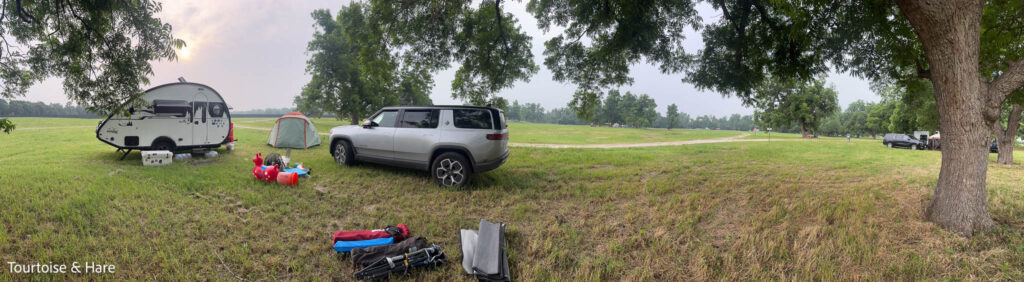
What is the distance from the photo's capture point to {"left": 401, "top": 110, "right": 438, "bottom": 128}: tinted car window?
7241 mm

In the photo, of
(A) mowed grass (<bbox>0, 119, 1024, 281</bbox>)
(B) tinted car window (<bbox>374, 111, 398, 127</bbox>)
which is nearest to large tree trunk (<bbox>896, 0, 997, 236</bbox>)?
(A) mowed grass (<bbox>0, 119, 1024, 281</bbox>)

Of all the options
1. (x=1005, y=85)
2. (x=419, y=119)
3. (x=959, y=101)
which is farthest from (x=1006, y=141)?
(x=419, y=119)

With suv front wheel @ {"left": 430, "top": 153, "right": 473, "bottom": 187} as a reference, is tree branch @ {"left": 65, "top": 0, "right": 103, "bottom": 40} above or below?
above

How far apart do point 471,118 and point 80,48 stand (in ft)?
26.2

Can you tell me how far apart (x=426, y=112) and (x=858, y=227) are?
7528 millimetres

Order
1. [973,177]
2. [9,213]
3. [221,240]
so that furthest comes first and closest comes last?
[973,177]
[9,213]
[221,240]

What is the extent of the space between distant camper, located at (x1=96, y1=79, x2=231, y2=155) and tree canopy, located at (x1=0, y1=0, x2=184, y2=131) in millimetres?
2374

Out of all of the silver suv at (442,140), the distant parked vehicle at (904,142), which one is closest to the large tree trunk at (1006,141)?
the distant parked vehicle at (904,142)

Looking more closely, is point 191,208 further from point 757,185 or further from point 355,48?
point 355,48

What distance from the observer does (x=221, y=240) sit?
12.5 feet

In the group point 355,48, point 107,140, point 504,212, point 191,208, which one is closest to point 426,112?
point 504,212

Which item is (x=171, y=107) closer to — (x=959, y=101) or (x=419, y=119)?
(x=419, y=119)

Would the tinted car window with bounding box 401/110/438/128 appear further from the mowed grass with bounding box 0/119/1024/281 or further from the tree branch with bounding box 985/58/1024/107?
the tree branch with bounding box 985/58/1024/107

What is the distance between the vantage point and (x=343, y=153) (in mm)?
8883
